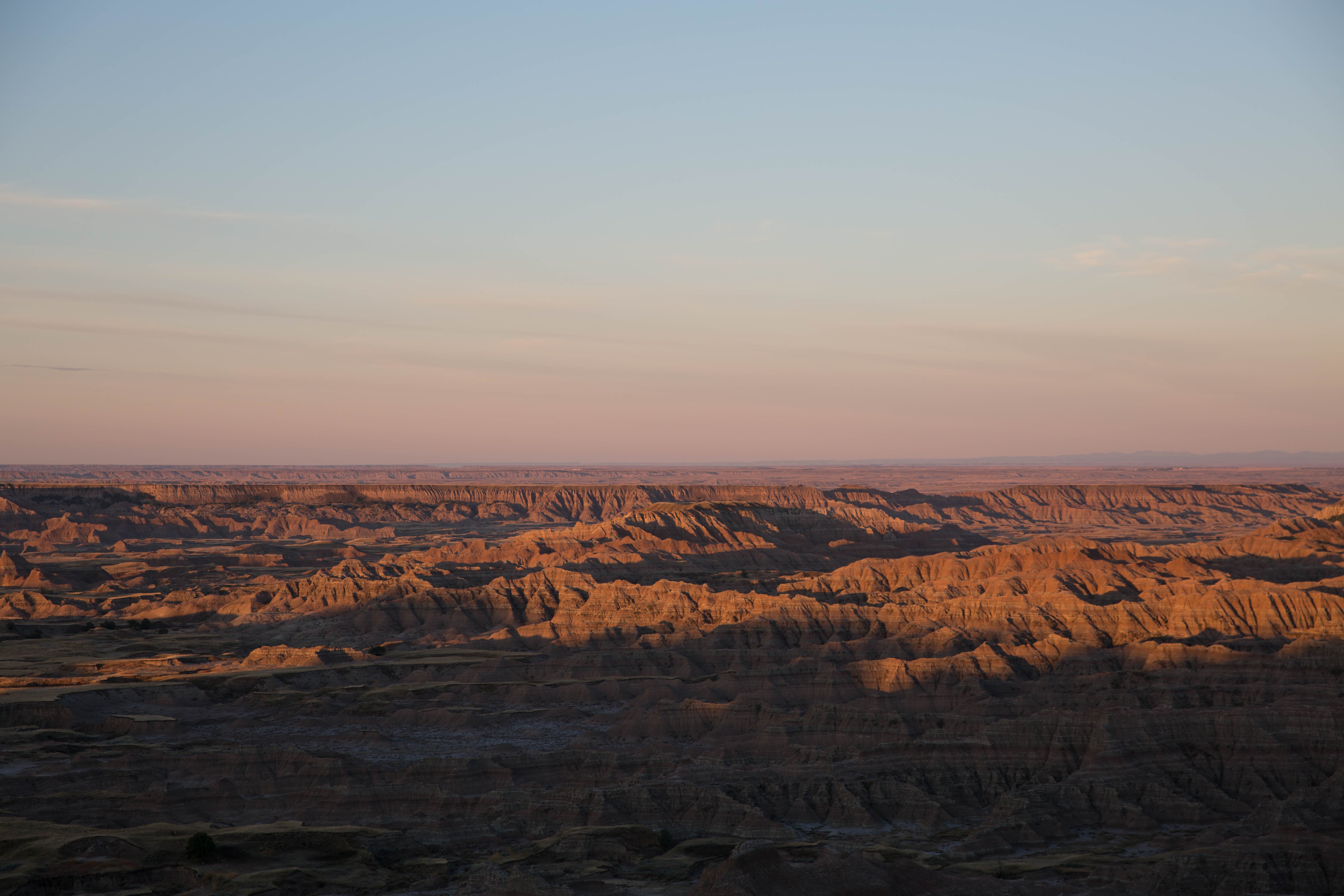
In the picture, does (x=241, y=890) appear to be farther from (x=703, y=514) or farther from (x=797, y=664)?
(x=703, y=514)

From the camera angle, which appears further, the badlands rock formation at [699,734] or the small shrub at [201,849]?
the small shrub at [201,849]

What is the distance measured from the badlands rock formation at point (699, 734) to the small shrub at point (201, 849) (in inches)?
10.8

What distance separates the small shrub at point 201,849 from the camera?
4775cm

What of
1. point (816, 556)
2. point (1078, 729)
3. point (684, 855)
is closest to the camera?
point (684, 855)

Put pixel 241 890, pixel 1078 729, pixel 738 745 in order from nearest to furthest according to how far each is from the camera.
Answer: pixel 241 890 → pixel 1078 729 → pixel 738 745

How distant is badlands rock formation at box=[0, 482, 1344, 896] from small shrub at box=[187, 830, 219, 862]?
0.28 metres

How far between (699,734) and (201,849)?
31467 millimetres

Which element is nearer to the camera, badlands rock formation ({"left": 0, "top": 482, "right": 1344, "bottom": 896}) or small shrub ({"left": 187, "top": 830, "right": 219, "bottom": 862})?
badlands rock formation ({"left": 0, "top": 482, "right": 1344, "bottom": 896})

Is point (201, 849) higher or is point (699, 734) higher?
point (201, 849)

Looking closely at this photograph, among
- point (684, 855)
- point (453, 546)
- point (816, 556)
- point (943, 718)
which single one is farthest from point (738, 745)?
point (453, 546)

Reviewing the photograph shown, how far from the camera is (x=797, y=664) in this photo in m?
86.5

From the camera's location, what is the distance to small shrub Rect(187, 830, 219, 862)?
47.8m

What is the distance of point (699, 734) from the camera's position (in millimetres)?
71438

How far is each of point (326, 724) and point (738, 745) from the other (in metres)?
27.7
